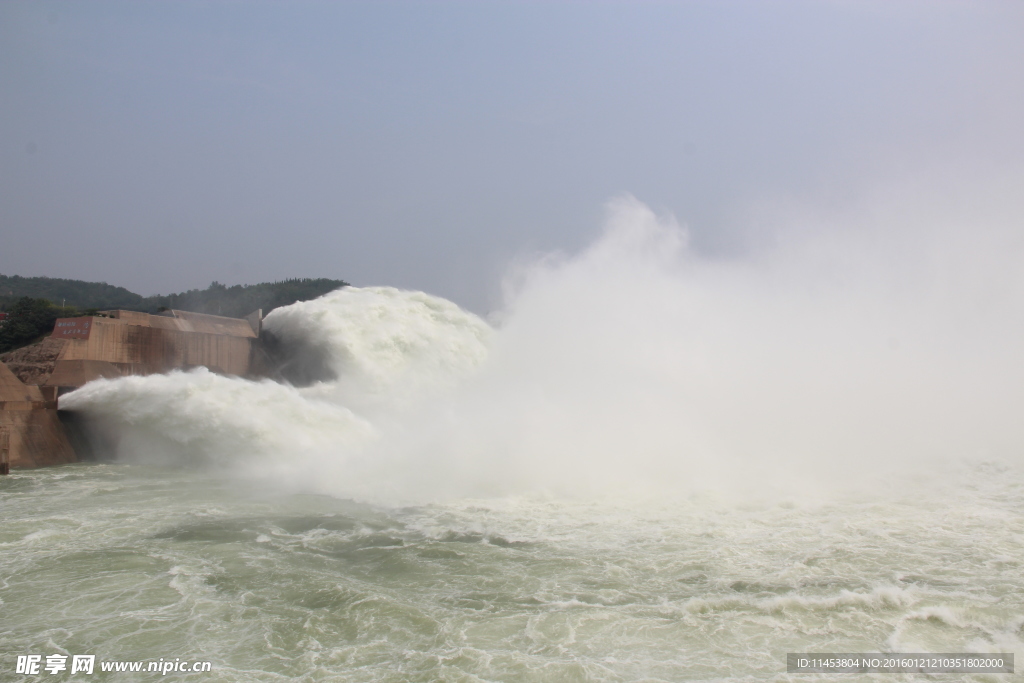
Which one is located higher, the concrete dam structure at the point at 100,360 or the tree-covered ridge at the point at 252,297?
the tree-covered ridge at the point at 252,297

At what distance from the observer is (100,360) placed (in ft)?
71.2

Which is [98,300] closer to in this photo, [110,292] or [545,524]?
[110,292]

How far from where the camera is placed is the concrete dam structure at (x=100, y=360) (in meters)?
17.7

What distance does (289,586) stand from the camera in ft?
28.8

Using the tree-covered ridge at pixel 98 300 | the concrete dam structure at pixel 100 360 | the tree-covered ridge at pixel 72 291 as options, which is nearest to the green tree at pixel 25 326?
the tree-covered ridge at pixel 98 300

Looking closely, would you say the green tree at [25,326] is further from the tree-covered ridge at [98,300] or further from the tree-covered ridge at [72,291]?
the tree-covered ridge at [72,291]

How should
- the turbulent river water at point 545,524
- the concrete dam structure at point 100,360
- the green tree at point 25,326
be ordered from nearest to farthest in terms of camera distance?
1. the turbulent river water at point 545,524
2. the concrete dam structure at point 100,360
3. the green tree at point 25,326

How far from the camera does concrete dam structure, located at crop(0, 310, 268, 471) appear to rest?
17703 mm

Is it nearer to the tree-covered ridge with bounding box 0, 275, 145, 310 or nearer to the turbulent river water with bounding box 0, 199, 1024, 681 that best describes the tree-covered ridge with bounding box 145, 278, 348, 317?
the tree-covered ridge with bounding box 0, 275, 145, 310

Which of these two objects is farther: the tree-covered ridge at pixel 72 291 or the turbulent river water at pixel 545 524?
the tree-covered ridge at pixel 72 291

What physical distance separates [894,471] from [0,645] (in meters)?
17.0

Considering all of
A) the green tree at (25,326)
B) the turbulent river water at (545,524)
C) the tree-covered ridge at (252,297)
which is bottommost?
the turbulent river water at (545,524)

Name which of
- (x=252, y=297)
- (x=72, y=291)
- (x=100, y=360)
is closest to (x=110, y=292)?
(x=72, y=291)

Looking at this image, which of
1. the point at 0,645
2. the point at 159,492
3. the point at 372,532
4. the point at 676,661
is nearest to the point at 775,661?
the point at 676,661
